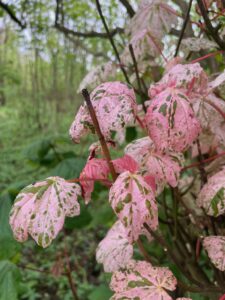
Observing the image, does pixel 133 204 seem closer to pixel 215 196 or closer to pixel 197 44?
pixel 215 196

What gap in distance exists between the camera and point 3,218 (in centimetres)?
136

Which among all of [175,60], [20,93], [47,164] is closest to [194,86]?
[175,60]

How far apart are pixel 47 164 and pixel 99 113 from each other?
133 cm

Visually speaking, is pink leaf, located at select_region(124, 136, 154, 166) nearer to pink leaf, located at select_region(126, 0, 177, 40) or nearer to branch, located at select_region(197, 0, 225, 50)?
branch, located at select_region(197, 0, 225, 50)

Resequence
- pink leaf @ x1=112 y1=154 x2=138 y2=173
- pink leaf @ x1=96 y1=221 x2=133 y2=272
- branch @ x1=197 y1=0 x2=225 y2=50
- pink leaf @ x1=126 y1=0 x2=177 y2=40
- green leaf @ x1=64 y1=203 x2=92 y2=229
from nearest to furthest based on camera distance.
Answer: pink leaf @ x1=112 y1=154 x2=138 y2=173 → branch @ x1=197 y1=0 x2=225 y2=50 → pink leaf @ x1=96 y1=221 x2=133 y2=272 → pink leaf @ x1=126 y1=0 x2=177 y2=40 → green leaf @ x1=64 y1=203 x2=92 y2=229

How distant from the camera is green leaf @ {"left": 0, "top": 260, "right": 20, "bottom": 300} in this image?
3.94 ft

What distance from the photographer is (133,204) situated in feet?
2.12

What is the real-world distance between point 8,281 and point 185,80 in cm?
87

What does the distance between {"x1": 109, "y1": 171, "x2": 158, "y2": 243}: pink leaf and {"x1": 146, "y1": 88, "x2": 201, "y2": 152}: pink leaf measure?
0.33 ft

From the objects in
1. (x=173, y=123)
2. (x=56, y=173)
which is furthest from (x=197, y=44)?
(x=56, y=173)

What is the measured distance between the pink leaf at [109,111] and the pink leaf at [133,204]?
0.10 m

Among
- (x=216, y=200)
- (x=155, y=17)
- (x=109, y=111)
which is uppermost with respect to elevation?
(x=155, y=17)

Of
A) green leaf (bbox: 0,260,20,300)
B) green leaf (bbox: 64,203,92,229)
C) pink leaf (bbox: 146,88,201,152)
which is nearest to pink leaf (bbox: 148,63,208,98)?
pink leaf (bbox: 146,88,201,152)

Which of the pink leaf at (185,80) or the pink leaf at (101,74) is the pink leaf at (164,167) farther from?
the pink leaf at (101,74)
